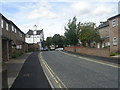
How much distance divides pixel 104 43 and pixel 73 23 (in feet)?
36.1

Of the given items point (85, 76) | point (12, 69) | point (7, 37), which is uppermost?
point (7, 37)

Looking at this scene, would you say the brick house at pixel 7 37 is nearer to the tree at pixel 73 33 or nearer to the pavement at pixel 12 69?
the pavement at pixel 12 69

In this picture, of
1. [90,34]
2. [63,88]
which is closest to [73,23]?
[90,34]

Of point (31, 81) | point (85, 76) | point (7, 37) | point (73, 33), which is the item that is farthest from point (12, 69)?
point (73, 33)

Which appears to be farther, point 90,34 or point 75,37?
point 75,37

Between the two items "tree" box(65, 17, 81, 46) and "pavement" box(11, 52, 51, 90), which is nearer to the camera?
"pavement" box(11, 52, 51, 90)

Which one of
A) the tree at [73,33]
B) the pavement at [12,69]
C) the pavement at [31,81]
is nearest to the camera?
the pavement at [31,81]

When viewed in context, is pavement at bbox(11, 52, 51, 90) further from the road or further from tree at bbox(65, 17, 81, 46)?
tree at bbox(65, 17, 81, 46)

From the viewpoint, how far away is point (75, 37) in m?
49.7

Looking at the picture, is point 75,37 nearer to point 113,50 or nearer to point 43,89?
point 113,50

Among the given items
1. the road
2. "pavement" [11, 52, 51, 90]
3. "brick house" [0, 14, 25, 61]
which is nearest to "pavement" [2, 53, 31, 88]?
"pavement" [11, 52, 51, 90]

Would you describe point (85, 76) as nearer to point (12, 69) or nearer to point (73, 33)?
point (12, 69)

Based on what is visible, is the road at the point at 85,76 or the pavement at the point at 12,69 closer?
the road at the point at 85,76

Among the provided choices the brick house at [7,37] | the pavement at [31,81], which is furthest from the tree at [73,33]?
the pavement at [31,81]
